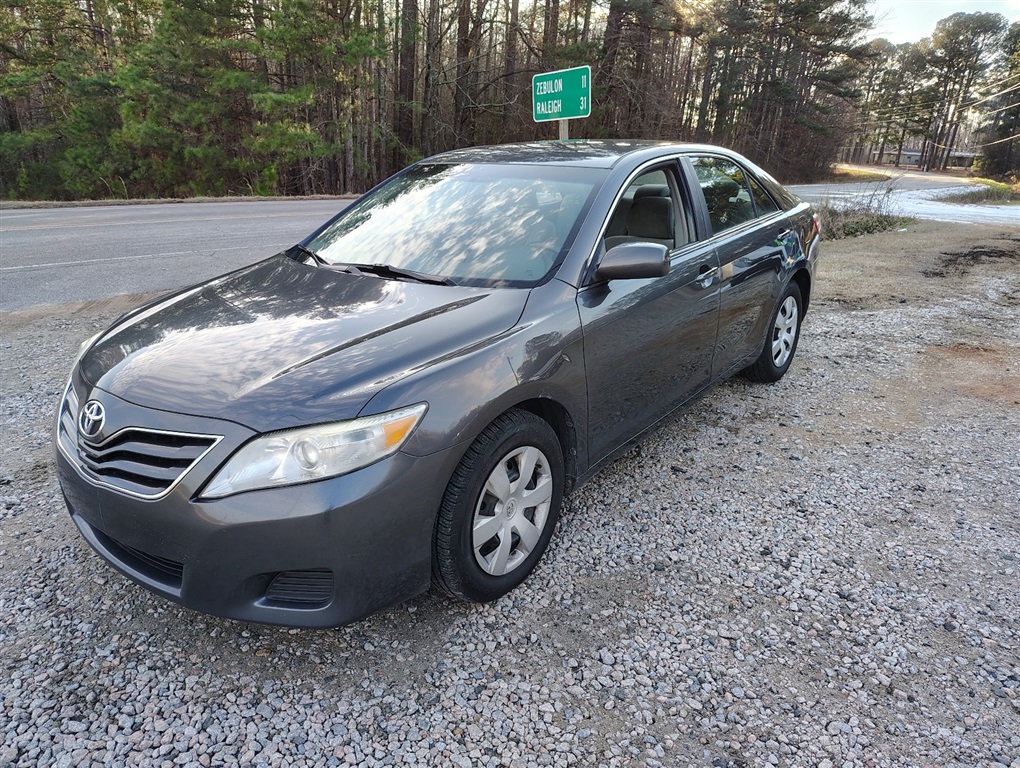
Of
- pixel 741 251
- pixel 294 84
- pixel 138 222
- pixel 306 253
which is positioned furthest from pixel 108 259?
pixel 294 84

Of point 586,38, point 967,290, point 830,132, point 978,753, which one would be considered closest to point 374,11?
point 586,38

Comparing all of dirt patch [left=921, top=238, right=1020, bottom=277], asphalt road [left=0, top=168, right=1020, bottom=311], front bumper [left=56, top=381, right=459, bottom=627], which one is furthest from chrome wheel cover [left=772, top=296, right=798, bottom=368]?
asphalt road [left=0, top=168, right=1020, bottom=311]

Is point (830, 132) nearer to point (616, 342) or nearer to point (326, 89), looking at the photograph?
point (326, 89)

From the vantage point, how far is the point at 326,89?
2319cm

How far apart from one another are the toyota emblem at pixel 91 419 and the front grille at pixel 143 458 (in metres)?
0.03

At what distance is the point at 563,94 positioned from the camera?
908cm

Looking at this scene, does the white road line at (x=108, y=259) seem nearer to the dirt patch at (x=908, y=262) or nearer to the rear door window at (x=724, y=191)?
the rear door window at (x=724, y=191)

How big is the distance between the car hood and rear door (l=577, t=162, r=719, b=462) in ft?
1.52

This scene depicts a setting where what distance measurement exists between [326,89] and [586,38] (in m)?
10.8

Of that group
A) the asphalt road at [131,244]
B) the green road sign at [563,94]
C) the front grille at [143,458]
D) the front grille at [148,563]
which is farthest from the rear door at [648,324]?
the asphalt road at [131,244]

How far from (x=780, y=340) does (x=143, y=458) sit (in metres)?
4.18

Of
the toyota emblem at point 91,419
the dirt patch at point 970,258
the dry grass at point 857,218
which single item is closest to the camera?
the toyota emblem at point 91,419

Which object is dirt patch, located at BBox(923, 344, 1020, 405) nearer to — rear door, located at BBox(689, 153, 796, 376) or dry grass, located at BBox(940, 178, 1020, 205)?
rear door, located at BBox(689, 153, 796, 376)

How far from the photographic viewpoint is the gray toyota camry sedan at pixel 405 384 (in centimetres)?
201
